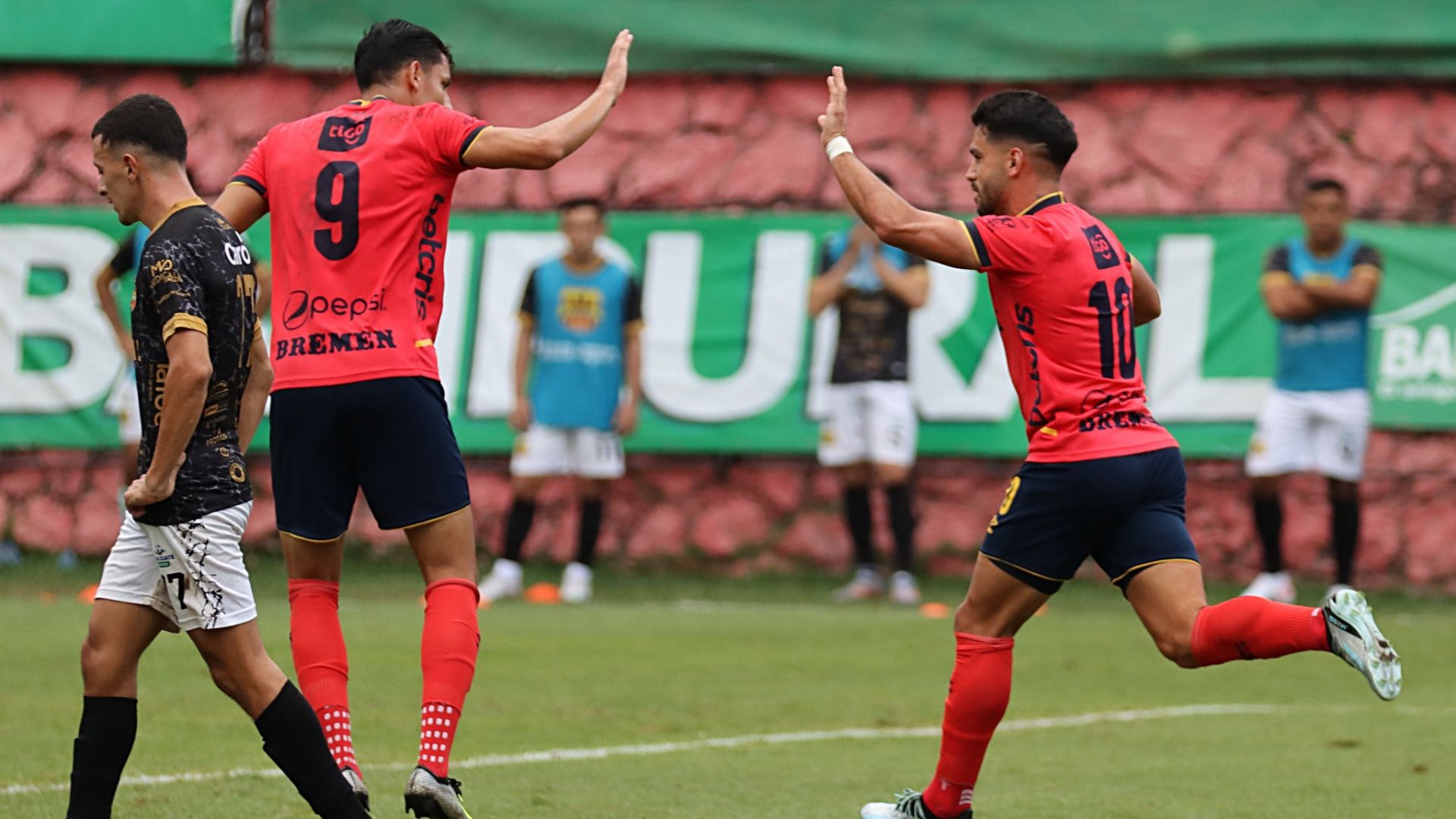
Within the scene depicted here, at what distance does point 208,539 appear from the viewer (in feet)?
16.4

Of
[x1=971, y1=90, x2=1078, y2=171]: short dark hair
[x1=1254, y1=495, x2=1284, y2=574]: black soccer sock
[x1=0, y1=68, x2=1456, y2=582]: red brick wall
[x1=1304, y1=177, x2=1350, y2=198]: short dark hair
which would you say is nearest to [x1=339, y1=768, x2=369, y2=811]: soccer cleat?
[x1=971, y1=90, x2=1078, y2=171]: short dark hair

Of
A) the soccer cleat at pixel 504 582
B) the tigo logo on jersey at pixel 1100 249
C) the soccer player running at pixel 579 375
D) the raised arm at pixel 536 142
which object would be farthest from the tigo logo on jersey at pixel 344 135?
the soccer player running at pixel 579 375

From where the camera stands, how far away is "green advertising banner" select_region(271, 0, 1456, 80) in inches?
535

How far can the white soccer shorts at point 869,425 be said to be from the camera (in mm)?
12594

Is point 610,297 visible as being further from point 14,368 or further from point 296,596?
point 296,596

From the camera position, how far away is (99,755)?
501 centimetres

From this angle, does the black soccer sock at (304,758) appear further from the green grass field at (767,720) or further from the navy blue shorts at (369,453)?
the green grass field at (767,720)

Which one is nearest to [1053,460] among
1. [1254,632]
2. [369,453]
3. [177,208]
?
[1254,632]

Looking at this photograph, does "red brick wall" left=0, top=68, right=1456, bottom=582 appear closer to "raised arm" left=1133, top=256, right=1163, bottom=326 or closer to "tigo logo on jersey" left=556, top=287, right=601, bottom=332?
"tigo logo on jersey" left=556, top=287, right=601, bottom=332

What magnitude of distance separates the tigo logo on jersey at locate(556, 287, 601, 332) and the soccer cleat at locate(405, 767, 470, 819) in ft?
25.4

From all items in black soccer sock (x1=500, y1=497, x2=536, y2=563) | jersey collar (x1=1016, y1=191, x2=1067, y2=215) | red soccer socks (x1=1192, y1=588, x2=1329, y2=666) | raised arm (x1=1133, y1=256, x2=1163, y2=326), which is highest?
jersey collar (x1=1016, y1=191, x2=1067, y2=215)

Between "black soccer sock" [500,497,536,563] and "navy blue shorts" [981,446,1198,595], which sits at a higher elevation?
"navy blue shorts" [981,446,1198,595]

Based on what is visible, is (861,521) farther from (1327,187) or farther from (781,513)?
(1327,187)

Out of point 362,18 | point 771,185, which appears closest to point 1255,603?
point 771,185
